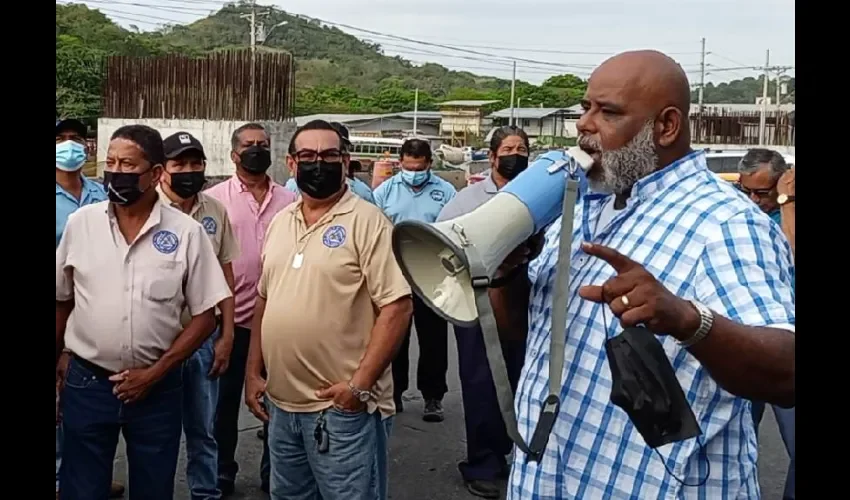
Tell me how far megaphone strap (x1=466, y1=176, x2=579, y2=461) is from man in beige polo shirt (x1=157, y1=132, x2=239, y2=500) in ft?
9.04

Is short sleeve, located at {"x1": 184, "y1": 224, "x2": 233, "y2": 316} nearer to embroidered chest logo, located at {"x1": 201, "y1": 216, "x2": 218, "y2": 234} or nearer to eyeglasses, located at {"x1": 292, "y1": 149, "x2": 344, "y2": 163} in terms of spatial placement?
eyeglasses, located at {"x1": 292, "y1": 149, "x2": 344, "y2": 163}

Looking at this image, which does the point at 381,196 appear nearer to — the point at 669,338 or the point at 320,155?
the point at 320,155

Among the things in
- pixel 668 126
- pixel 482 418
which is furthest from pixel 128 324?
pixel 482 418

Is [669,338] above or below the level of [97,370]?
above

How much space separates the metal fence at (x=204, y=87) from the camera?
18625 mm

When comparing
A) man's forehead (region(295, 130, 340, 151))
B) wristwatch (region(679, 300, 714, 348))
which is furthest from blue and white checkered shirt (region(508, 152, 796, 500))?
man's forehead (region(295, 130, 340, 151))

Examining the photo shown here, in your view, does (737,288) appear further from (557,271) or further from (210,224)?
(210,224)

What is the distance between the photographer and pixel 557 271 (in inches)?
84.8

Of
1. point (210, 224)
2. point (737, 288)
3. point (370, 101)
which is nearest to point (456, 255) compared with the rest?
point (737, 288)

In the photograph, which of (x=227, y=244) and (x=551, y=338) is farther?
(x=227, y=244)

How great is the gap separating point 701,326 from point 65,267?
269 cm

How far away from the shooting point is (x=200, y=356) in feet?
15.5

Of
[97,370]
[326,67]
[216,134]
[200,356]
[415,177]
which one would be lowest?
[200,356]

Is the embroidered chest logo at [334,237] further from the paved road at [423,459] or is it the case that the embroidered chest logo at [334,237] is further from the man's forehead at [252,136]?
the paved road at [423,459]
